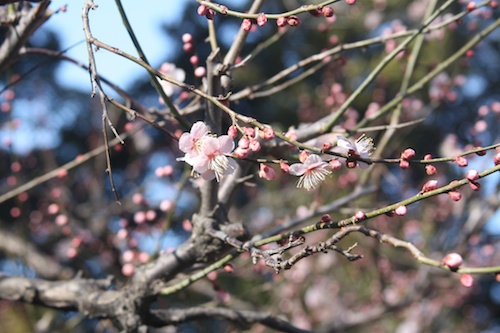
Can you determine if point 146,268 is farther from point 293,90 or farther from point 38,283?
point 293,90

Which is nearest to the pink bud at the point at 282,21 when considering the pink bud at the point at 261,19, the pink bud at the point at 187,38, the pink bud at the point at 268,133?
the pink bud at the point at 261,19

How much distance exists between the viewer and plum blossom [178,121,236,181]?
129 centimetres

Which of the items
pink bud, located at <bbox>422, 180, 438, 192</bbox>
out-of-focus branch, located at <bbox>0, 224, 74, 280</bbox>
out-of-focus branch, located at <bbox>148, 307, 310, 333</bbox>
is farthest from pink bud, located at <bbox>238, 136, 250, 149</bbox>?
out-of-focus branch, located at <bbox>0, 224, 74, 280</bbox>

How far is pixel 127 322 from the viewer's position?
183 cm

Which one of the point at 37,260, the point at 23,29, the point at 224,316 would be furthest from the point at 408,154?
the point at 37,260

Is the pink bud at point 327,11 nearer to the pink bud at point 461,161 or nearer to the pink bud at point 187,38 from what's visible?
the pink bud at point 461,161

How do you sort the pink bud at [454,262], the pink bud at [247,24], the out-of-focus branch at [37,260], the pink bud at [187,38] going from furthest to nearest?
the out-of-focus branch at [37,260]
the pink bud at [187,38]
the pink bud at [247,24]
the pink bud at [454,262]

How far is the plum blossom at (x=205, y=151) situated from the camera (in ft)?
Result: 4.24

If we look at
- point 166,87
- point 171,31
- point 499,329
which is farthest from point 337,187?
point 171,31

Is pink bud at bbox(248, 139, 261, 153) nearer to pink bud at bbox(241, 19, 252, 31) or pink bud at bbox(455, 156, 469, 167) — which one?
pink bud at bbox(241, 19, 252, 31)

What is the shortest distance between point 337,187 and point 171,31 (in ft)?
23.0

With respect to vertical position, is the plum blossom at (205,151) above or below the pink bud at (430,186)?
above

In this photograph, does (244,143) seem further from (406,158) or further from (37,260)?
(37,260)

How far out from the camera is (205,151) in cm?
130
